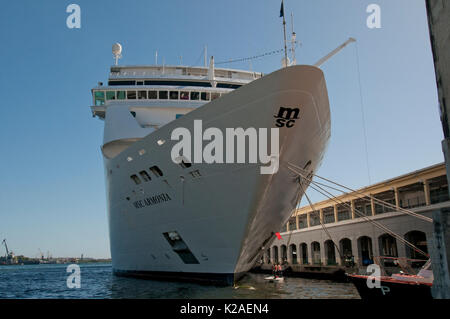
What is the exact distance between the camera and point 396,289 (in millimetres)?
8562

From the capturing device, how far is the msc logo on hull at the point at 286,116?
9.39 meters

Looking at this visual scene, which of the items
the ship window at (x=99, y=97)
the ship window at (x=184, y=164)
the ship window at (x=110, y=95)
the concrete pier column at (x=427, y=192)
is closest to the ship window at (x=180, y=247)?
the ship window at (x=184, y=164)

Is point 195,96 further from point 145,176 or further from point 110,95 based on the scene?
point 145,176

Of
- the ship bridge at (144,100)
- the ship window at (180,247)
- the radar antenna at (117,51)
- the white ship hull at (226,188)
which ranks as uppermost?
the radar antenna at (117,51)

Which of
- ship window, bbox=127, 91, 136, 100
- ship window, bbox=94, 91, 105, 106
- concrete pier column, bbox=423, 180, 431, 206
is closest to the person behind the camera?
ship window, bbox=127, 91, 136, 100

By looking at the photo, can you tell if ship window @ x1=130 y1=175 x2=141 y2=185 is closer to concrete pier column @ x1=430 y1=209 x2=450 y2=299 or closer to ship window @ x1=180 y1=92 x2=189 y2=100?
ship window @ x1=180 y1=92 x2=189 y2=100

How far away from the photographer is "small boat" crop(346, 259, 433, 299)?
320 inches

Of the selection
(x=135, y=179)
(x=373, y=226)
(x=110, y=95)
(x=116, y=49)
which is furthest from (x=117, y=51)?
(x=373, y=226)

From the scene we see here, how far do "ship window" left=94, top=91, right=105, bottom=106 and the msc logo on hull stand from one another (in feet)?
36.7

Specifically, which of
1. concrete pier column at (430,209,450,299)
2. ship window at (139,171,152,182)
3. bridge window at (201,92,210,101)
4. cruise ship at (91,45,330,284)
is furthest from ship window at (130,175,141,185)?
concrete pier column at (430,209,450,299)

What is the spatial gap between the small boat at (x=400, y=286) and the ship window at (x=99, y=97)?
14005 mm

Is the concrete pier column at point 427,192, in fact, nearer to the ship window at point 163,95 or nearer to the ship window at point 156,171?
the ship window at point 163,95

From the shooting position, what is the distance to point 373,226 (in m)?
22.5

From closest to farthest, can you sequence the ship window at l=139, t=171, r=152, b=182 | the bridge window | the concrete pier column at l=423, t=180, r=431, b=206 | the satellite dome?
the ship window at l=139, t=171, r=152, b=182 → the bridge window → the concrete pier column at l=423, t=180, r=431, b=206 → the satellite dome
